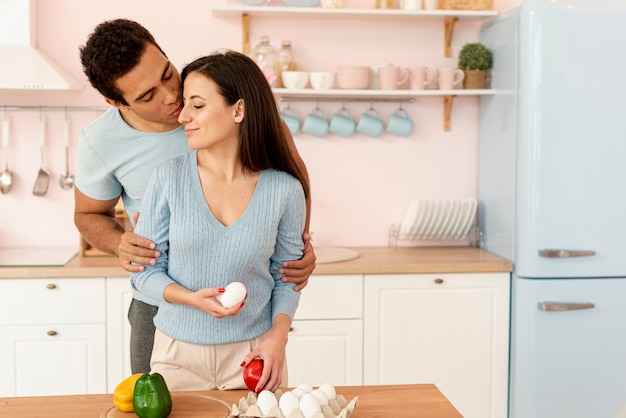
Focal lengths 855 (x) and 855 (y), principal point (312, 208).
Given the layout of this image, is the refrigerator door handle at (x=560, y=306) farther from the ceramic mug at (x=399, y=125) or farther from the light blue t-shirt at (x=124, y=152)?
the light blue t-shirt at (x=124, y=152)

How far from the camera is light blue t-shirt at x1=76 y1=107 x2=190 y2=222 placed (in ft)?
6.72

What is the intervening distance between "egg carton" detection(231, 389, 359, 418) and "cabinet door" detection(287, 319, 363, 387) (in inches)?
62.1

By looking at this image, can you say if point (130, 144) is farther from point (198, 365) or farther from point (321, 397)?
point (321, 397)

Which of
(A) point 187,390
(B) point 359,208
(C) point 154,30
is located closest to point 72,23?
(C) point 154,30

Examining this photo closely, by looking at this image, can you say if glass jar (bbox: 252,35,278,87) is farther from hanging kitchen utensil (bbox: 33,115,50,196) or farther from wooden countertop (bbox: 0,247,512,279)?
hanging kitchen utensil (bbox: 33,115,50,196)

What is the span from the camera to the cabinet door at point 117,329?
3000 mm

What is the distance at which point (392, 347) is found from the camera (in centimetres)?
315

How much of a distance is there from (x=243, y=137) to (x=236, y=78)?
118 mm

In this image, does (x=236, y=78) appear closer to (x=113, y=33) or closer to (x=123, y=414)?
(x=113, y=33)

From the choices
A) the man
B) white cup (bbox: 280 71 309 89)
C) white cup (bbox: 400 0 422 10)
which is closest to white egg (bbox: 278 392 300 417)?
the man

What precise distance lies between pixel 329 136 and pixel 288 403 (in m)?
2.24

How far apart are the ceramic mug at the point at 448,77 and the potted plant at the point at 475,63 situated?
28 millimetres

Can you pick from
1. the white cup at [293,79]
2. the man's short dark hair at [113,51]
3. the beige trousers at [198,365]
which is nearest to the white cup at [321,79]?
the white cup at [293,79]

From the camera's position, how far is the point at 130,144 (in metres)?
2.07
